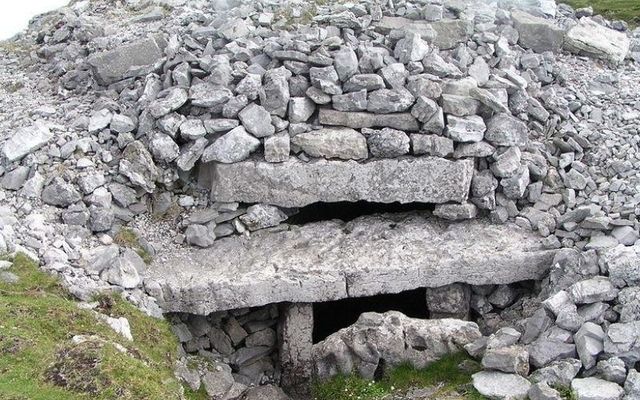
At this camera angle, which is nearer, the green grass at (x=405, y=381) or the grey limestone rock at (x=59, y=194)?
the green grass at (x=405, y=381)

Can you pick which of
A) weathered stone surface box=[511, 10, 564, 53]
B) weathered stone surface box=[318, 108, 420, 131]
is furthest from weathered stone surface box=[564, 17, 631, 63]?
weathered stone surface box=[318, 108, 420, 131]

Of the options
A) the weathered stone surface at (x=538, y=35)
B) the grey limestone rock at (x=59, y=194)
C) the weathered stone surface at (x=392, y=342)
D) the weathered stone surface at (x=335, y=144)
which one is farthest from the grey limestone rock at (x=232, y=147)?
the weathered stone surface at (x=538, y=35)

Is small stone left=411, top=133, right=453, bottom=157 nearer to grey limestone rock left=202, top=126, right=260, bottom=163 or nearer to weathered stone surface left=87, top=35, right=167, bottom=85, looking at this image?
grey limestone rock left=202, top=126, right=260, bottom=163

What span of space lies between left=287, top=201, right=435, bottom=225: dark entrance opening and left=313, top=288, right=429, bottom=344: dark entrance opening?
82.2 inches

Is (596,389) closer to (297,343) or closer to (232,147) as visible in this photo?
(297,343)

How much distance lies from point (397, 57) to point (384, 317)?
6147mm

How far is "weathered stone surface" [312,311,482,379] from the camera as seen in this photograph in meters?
15.0

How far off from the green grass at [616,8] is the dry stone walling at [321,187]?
6.48 meters

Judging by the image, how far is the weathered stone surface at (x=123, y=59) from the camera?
18.9m

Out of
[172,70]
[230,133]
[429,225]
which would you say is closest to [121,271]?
[230,133]

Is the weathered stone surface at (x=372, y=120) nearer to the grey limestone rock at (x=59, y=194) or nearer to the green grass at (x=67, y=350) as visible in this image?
the grey limestone rock at (x=59, y=194)

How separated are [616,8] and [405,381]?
55.2 ft

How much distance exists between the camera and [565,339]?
45.3ft

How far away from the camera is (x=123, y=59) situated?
19031mm
